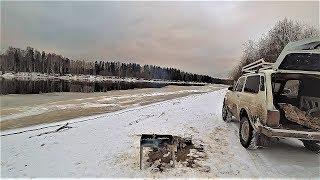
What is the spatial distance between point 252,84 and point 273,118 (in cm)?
174

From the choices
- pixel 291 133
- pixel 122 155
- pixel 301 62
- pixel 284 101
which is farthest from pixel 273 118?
pixel 122 155

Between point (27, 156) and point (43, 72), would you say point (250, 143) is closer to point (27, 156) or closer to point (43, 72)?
point (27, 156)

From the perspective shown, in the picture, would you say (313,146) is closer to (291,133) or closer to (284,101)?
(284,101)

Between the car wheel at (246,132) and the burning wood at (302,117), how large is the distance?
799 mm

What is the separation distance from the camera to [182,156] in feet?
19.0

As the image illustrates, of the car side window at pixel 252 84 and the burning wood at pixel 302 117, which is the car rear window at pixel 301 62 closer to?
the car side window at pixel 252 84

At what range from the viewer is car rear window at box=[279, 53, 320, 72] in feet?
20.2

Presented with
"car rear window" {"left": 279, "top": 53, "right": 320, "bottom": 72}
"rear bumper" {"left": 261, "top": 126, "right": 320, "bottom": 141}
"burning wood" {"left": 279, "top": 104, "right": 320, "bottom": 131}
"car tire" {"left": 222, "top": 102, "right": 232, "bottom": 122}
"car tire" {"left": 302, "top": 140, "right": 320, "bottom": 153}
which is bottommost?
"car tire" {"left": 302, "top": 140, "right": 320, "bottom": 153}

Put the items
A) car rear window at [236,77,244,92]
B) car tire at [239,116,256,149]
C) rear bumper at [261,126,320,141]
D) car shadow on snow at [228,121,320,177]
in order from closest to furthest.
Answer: car shadow on snow at [228,121,320,177] < rear bumper at [261,126,320,141] < car tire at [239,116,256,149] < car rear window at [236,77,244,92]

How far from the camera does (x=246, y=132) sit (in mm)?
6559

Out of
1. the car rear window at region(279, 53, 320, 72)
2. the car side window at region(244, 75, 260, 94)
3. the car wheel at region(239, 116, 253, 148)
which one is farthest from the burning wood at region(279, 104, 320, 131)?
the car rear window at region(279, 53, 320, 72)

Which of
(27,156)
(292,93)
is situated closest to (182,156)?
(27,156)

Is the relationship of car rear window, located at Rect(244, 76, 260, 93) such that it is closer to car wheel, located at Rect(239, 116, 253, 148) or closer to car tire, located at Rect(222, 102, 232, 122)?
car wheel, located at Rect(239, 116, 253, 148)

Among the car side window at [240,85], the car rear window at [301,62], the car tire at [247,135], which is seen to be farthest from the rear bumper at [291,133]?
the car side window at [240,85]
